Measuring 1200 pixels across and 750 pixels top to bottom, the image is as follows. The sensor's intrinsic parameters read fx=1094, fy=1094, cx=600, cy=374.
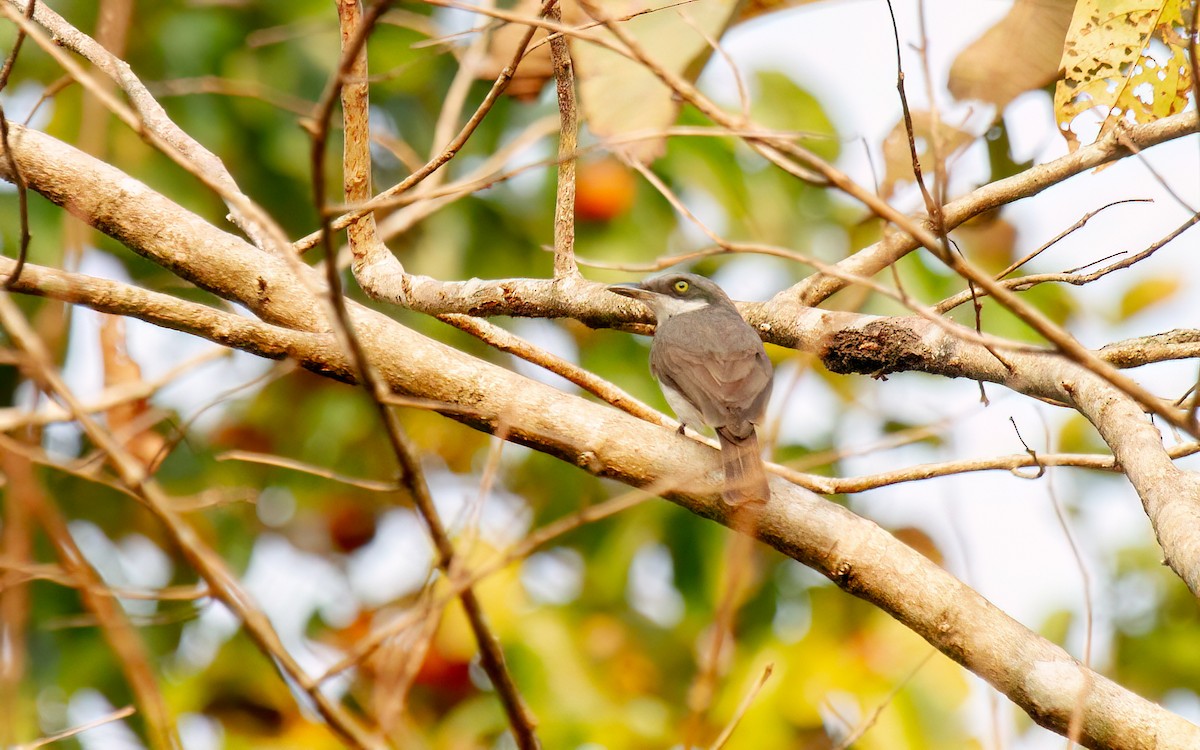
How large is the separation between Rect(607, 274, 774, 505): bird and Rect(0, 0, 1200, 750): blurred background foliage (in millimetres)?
557

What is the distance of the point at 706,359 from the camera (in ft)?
16.0

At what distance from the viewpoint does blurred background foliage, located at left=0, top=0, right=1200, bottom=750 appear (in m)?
5.43

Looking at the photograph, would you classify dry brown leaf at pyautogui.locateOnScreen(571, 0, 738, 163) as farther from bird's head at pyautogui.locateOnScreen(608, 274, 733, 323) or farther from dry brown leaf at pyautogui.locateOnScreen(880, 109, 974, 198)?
bird's head at pyautogui.locateOnScreen(608, 274, 733, 323)

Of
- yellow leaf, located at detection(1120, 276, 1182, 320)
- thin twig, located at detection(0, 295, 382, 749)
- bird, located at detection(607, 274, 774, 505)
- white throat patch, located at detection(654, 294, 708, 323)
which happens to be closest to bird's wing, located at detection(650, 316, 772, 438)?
bird, located at detection(607, 274, 774, 505)

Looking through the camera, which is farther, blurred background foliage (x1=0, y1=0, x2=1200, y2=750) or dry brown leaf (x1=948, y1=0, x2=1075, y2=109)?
blurred background foliage (x1=0, y1=0, x2=1200, y2=750)

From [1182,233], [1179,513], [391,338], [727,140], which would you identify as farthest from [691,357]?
[1179,513]

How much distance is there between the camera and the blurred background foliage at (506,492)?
543 cm

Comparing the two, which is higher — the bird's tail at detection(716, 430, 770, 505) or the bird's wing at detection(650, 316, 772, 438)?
the bird's wing at detection(650, 316, 772, 438)

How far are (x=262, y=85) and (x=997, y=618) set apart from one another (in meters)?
4.85

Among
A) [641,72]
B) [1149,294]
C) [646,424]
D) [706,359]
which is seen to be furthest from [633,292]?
[1149,294]

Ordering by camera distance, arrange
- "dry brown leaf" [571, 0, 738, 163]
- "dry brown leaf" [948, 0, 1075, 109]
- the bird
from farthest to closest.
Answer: the bird < "dry brown leaf" [948, 0, 1075, 109] < "dry brown leaf" [571, 0, 738, 163]

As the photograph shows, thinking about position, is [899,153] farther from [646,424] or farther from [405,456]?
[405,456]

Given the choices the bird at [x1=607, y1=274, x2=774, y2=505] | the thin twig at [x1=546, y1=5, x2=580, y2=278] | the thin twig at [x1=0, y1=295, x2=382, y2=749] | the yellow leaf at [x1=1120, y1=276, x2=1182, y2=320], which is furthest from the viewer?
the yellow leaf at [x1=1120, y1=276, x2=1182, y2=320]

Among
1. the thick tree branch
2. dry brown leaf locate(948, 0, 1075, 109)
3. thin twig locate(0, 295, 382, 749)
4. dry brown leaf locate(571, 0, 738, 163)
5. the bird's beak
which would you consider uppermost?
dry brown leaf locate(948, 0, 1075, 109)
